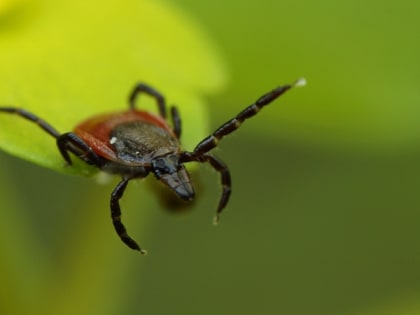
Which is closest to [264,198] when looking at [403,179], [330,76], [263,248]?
[263,248]

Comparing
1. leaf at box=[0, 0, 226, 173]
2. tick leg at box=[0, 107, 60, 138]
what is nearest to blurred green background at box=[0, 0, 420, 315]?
leaf at box=[0, 0, 226, 173]

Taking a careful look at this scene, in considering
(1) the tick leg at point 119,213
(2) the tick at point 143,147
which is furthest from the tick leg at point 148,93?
(1) the tick leg at point 119,213

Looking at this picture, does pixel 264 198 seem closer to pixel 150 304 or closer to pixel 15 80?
pixel 150 304

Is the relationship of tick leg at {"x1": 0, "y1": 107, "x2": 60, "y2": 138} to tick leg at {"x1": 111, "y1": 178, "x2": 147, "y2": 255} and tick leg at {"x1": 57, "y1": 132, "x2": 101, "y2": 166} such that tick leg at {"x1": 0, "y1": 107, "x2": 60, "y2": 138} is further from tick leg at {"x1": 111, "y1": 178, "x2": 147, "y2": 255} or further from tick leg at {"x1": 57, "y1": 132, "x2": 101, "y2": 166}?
tick leg at {"x1": 111, "y1": 178, "x2": 147, "y2": 255}

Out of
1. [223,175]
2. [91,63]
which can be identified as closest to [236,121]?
[223,175]

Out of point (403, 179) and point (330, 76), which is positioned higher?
point (330, 76)

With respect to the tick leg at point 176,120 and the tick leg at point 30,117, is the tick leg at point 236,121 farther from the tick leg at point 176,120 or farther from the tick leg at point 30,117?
the tick leg at point 30,117

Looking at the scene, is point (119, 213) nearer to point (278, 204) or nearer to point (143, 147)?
point (143, 147)
